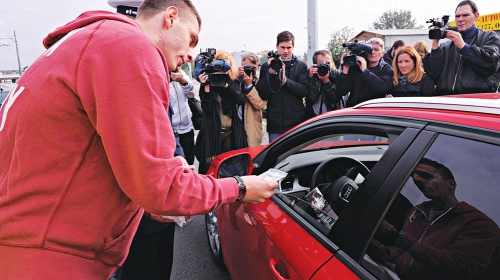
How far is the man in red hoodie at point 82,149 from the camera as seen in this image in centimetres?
92

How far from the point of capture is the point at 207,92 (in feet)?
12.8

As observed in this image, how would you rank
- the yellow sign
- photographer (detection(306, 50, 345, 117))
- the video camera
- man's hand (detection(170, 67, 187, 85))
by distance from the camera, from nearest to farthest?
man's hand (detection(170, 67, 187, 85)) < the video camera < photographer (detection(306, 50, 345, 117)) < the yellow sign

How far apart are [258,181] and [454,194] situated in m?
0.65

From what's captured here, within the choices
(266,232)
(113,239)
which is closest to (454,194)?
(266,232)

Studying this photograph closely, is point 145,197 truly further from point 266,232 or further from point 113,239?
point 266,232

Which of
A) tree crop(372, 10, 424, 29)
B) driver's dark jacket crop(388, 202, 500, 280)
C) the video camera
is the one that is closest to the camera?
driver's dark jacket crop(388, 202, 500, 280)

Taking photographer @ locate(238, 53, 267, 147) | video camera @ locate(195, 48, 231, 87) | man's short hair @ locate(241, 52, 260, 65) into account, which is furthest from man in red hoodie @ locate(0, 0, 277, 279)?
man's short hair @ locate(241, 52, 260, 65)

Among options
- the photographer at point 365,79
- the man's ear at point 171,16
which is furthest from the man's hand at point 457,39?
the man's ear at point 171,16

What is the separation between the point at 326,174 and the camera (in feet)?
6.20

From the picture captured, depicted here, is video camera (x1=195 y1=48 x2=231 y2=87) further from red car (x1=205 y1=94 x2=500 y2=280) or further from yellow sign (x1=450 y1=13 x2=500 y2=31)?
yellow sign (x1=450 y1=13 x2=500 y2=31)

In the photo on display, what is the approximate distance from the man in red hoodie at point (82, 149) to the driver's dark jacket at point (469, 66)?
349cm

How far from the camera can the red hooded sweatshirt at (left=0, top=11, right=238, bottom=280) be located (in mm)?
924

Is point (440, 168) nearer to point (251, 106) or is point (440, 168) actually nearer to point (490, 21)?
point (251, 106)

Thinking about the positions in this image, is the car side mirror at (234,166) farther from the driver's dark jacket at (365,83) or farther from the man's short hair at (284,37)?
the man's short hair at (284,37)
